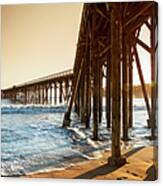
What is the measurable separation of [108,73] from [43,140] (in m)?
0.46

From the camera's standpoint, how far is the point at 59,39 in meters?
2.44

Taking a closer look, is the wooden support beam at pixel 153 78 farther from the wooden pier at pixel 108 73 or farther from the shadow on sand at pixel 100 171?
the shadow on sand at pixel 100 171

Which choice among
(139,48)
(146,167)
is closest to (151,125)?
(146,167)

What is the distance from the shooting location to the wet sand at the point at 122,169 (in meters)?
2.27

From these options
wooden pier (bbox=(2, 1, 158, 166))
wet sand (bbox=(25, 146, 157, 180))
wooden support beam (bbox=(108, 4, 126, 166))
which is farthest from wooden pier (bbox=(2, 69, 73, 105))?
wet sand (bbox=(25, 146, 157, 180))

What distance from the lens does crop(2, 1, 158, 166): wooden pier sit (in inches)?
90.4

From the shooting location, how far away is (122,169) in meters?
2.30

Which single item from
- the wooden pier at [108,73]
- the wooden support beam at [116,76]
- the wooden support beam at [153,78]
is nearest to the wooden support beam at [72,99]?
the wooden pier at [108,73]

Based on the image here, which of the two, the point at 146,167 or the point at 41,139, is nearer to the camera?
the point at 146,167

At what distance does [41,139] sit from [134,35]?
0.67 m

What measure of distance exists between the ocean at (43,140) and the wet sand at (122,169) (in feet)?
0.10

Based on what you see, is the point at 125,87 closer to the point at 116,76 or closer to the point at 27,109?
the point at 116,76

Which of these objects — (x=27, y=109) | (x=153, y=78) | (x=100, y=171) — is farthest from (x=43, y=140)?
(x=153, y=78)

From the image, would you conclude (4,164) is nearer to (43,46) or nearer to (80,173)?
(80,173)
